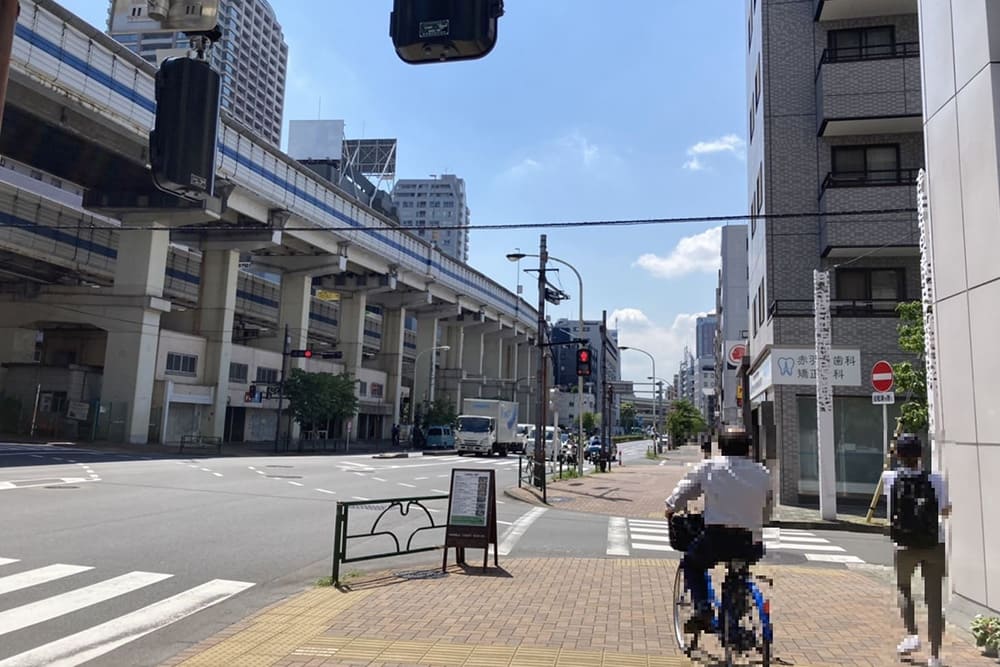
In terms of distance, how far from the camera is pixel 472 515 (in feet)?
29.9

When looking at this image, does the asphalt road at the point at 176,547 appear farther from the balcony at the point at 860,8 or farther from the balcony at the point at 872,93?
the balcony at the point at 860,8

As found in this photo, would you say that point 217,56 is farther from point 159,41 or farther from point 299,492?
point 299,492

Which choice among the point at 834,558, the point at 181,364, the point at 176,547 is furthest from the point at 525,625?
the point at 181,364

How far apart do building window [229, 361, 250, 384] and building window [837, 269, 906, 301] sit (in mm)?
38274

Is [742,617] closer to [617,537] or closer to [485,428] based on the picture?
[617,537]

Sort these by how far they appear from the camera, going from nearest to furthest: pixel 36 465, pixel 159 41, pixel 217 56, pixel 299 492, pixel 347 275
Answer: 1. pixel 217 56
2. pixel 159 41
3. pixel 299 492
4. pixel 36 465
5. pixel 347 275

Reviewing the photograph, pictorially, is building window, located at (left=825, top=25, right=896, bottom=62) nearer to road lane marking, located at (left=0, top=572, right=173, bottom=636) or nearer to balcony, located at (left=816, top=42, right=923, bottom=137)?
balcony, located at (left=816, top=42, right=923, bottom=137)

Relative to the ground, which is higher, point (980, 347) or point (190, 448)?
point (980, 347)

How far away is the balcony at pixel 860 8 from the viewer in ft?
67.3

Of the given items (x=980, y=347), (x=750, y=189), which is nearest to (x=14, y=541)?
(x=980, y=347)

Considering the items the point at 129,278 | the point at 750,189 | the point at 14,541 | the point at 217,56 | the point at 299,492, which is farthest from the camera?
the point at 129,278

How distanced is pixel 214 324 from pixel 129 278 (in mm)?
7216

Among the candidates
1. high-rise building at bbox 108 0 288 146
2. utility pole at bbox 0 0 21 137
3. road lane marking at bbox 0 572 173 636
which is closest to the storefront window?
road lane marking at bbox 0 572 173 636

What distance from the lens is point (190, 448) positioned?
38.2 meters
